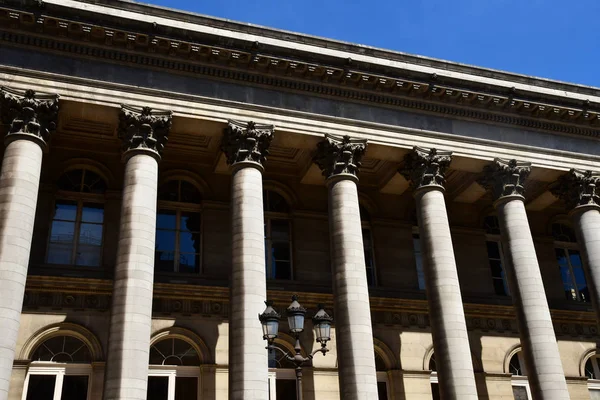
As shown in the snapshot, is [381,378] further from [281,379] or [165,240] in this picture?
[165,240]

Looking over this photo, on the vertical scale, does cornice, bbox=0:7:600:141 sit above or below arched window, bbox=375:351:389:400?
above

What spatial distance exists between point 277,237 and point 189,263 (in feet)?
10.8

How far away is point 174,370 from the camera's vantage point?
19656mm

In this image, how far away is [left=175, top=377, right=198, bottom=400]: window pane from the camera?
19.4 m

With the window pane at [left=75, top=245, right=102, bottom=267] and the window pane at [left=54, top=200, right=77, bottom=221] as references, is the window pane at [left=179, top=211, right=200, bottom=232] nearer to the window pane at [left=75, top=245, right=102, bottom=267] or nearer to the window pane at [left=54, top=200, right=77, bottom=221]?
the window pane at [left=75, top=245, right=102, bottom=267]

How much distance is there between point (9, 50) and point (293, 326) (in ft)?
36.8

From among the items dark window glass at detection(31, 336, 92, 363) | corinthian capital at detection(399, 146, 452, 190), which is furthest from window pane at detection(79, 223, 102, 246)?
corinthian capital at detection(399, 146, 452, 190)

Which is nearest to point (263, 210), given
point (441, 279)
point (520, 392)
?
point (441, 279)

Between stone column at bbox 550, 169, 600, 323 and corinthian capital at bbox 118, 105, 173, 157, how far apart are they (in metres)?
13.6

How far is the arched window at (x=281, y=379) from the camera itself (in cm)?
2036

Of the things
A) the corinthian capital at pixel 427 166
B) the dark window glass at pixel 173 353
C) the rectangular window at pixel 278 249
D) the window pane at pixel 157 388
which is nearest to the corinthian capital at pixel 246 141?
the corinthian capital at pixel 427 166

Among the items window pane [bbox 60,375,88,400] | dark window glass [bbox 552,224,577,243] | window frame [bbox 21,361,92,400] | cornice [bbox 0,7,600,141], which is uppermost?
cornice [bbox 0,7,600,141]

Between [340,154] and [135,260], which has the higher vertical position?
[340,154]

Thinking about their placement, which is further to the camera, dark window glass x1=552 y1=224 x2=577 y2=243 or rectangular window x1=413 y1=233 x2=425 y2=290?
dark window glass x1=552 y1=224 x2=577 y2=243
